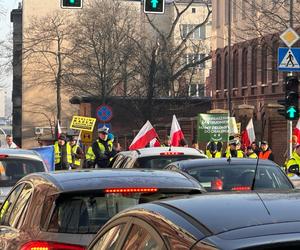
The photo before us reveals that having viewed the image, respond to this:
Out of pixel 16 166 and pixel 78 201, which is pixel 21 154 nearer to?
pixel 16 166

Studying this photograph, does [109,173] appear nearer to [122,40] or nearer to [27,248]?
[27,248]

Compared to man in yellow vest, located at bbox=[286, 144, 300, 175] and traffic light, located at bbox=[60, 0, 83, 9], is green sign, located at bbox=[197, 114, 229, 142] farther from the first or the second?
man in yellow vest, located at bbox=[286, 144, 300, 175]

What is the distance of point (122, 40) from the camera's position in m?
58.6

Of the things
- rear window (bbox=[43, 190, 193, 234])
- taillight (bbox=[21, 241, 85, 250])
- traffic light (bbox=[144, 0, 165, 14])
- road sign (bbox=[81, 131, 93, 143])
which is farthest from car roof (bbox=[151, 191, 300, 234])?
road sign (bbox=[81, 131, 93, 143])

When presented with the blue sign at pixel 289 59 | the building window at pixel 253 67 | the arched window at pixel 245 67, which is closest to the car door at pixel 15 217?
the blue sign at pixel 289 59

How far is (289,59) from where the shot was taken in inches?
770

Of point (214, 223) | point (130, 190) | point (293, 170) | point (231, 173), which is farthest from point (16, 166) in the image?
point (214, 223)

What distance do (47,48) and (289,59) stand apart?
2315 inches

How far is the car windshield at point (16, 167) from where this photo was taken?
12336mm

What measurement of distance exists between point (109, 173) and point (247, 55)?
4497 cm

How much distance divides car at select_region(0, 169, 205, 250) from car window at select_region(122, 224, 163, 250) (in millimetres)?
1979

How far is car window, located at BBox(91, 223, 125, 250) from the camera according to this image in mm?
4035

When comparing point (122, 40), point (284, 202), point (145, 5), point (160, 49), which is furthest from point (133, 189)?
point (122, 40)

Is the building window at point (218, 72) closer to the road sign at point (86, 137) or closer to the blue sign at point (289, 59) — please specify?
the road sign at point (86, 137)
